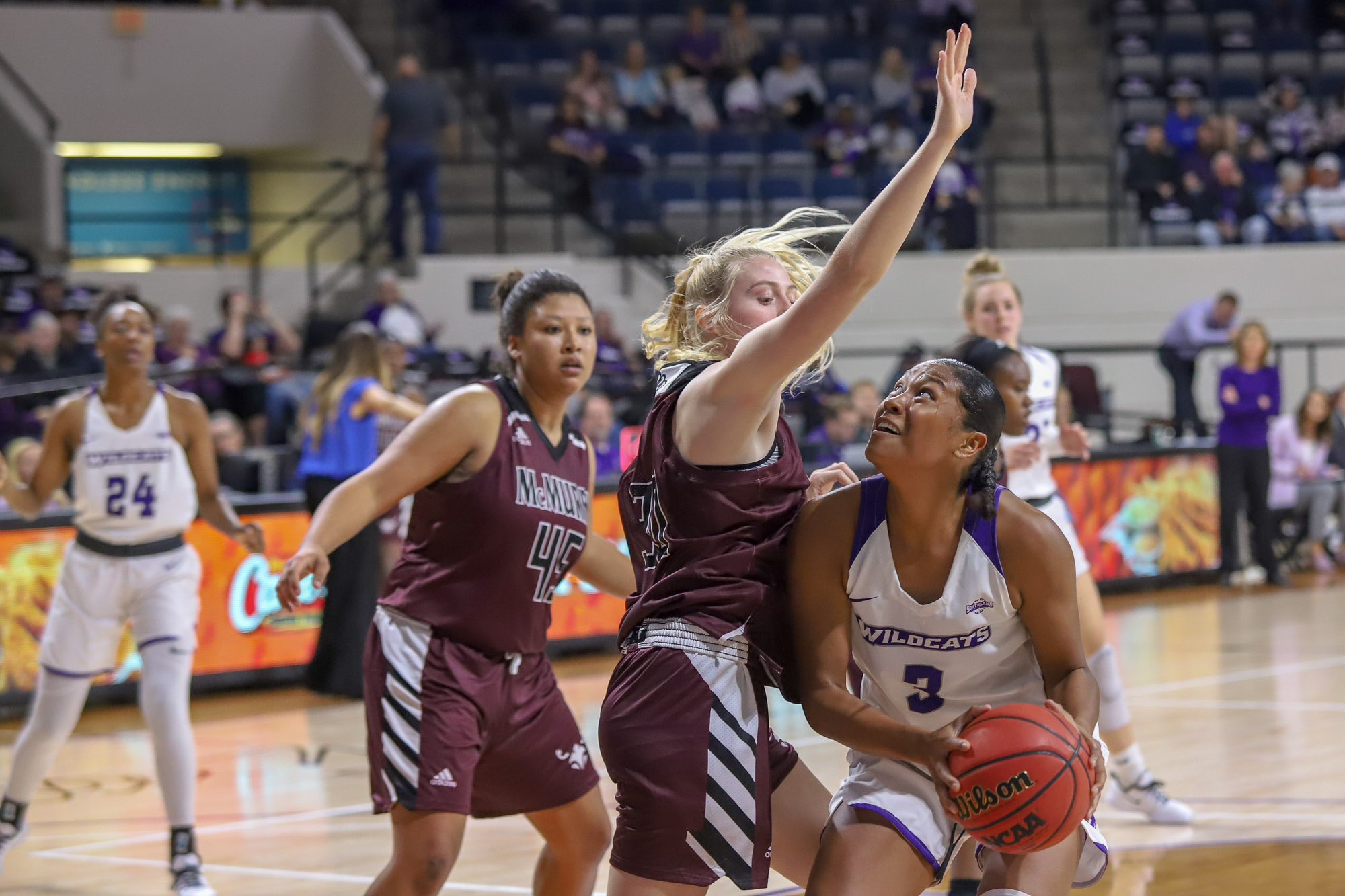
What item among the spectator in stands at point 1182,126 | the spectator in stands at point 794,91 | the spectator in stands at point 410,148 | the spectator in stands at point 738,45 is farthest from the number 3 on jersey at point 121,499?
the spectator in stands at point 1182,126

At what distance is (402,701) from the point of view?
157 inches

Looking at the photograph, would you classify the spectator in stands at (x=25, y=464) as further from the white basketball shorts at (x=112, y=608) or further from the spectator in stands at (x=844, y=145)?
the spectator in stands at (x=844, y=145)

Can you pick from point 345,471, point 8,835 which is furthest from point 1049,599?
point 345,471

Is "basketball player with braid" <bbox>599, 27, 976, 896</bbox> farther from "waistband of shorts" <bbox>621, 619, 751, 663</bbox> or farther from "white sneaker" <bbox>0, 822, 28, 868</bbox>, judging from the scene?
"white sneaker" <bbox>0, 822, 28, 868</bbox>

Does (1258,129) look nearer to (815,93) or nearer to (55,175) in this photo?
(815,93)

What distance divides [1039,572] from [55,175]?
51.2 feet

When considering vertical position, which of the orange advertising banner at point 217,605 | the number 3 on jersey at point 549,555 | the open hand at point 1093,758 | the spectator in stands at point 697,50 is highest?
the spectator in stands at point 697,50

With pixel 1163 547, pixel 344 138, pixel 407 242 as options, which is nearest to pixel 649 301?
pixel 407 242

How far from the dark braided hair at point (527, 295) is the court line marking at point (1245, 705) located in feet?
17.4

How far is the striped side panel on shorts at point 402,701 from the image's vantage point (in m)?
3.89

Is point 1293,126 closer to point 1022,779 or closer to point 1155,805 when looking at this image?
point 1155,805

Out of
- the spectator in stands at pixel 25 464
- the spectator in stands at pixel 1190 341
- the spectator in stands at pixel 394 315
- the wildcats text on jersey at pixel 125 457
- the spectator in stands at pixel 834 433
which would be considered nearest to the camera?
the wildcats text on jersey at pixel 125 457

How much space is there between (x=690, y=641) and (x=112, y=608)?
3.09 meters

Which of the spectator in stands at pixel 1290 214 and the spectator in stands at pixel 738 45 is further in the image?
the spectator in stands at pixel 738 45
